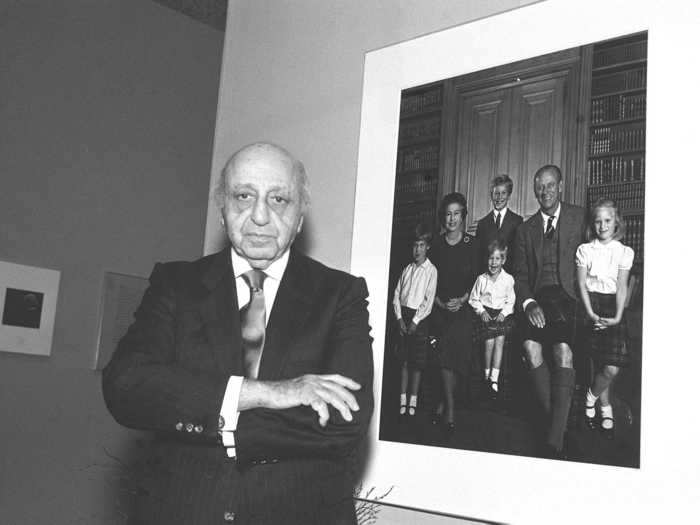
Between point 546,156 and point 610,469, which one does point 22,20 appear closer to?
point 546,156

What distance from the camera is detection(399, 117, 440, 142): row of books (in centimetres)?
222

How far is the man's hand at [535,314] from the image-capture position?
6.13 ft

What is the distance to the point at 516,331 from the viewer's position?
1.92 meters

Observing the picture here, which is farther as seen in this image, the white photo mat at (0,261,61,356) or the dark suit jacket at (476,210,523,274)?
the white photo mat at (0,261,61,356)

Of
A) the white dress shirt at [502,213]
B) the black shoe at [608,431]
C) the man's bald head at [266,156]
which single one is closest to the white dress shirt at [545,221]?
the white dress shirt at [502,213]

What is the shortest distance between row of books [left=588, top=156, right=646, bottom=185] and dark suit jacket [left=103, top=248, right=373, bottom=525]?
0.62 metres

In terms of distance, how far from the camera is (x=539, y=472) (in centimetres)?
183

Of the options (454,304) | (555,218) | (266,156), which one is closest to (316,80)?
(266,156)

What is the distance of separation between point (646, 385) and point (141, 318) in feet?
3.78

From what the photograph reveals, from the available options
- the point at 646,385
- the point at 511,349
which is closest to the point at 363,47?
the point at 511,349

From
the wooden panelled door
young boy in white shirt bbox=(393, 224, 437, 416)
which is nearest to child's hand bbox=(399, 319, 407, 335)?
young boy in white shirt bbox=(393, 224, 437, 416)

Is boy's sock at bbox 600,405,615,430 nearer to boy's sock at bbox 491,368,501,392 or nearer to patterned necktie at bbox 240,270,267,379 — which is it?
boy's sock at bbox 491,368,501,392

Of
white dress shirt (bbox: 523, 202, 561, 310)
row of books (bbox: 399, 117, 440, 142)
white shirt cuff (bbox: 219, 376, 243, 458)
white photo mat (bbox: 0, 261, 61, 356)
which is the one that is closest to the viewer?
white shirt cuff (bbox: 219, 376, 243, 458)

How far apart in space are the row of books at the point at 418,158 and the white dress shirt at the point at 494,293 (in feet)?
1.25
